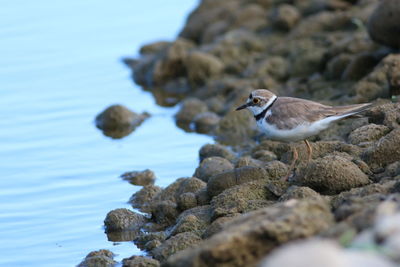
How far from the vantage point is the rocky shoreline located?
4.74 m

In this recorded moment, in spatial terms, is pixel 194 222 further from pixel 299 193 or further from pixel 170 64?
pixel 170 64

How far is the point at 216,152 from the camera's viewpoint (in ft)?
34.7

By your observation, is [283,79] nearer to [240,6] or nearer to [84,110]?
[84,110]

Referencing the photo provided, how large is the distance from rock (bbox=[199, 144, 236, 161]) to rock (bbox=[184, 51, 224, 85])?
4.32 m

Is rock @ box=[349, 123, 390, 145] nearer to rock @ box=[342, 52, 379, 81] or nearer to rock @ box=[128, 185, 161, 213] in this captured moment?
rock @ box=[128, 185, 161, 213]

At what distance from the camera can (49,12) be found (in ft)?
61.3

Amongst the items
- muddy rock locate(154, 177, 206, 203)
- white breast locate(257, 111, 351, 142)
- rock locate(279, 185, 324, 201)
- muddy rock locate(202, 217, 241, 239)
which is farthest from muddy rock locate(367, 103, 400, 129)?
muddy rock locate(202, 217, 241, 239)

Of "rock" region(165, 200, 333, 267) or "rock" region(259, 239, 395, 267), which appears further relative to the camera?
"rock" region(165, 200, 333, 267)

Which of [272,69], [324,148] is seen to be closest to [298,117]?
[324,148]

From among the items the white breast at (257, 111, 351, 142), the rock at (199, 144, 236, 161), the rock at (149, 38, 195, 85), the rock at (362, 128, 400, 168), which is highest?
the rock at (149, 38, 195, 85)

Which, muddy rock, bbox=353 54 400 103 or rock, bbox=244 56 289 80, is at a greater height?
rock, bbox=244 56 289 80

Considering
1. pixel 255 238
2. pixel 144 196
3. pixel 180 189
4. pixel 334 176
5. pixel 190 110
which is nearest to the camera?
pixel 255 238

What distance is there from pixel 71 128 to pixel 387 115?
6263 millimetres

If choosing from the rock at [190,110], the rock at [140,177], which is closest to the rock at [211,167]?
the rock at [140,177]
